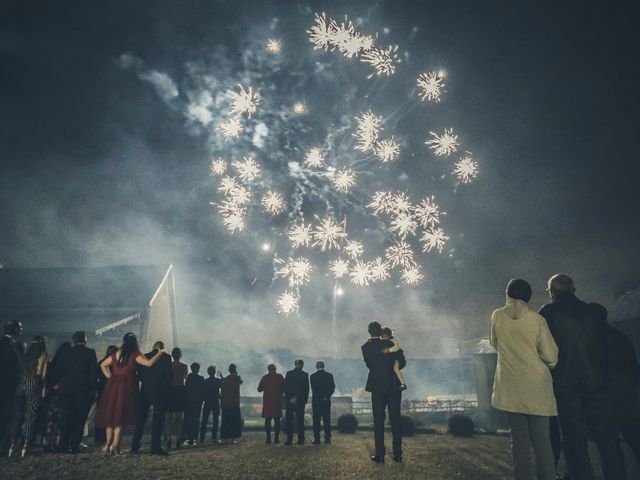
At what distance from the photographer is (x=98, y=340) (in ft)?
56.5

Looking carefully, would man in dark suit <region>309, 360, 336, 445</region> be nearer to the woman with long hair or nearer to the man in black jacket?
the woman with long hair

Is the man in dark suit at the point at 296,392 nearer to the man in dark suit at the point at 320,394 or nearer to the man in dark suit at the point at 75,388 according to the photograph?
the man in dark suit at the point at 320,394

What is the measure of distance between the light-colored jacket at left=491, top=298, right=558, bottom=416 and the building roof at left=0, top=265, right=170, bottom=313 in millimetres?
24065

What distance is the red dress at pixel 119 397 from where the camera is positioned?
6.61m


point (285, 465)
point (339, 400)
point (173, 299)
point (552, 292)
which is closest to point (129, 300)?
point (173, 299)

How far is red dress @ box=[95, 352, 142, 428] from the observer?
6.61 metres

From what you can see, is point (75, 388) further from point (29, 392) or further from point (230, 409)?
point (230, 409)

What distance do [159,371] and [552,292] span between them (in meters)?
6.64

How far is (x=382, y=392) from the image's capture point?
6.07 m

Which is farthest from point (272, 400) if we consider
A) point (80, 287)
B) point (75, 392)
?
point (80, 287)

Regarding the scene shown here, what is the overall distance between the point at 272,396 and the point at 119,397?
397cm

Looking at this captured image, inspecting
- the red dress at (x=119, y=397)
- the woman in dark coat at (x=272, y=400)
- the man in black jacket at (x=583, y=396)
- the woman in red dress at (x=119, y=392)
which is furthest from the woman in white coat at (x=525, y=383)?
the woman in dark coat at (x=272, y=400)

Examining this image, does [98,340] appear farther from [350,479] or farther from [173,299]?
[350,479]

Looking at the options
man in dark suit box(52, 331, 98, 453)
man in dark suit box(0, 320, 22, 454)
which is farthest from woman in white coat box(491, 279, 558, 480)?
man in dark suit box(0, 320, 22, 454)
